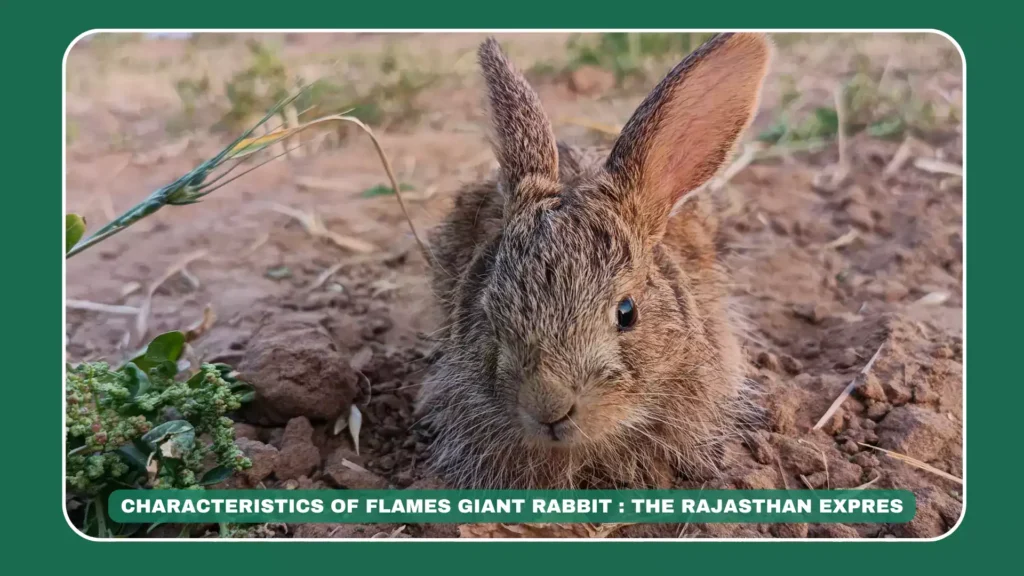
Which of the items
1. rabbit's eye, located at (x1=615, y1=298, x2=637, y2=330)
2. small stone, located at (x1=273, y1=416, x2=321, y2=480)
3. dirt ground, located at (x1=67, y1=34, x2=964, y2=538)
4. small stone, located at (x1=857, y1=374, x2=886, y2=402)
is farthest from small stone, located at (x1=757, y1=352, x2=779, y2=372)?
small stone, located at (x1=273, y1=416, x2=321, y2=480)

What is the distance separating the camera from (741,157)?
5398 mm

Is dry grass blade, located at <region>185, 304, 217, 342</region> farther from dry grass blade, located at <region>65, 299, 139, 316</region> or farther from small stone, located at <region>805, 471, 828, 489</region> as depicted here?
small stone, located at <region>805, 471, 828, 489</region>

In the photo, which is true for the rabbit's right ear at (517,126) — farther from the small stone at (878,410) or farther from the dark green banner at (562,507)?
the small stone at (878,410)

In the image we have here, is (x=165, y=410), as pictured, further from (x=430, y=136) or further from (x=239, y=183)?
(x=430, y=136)

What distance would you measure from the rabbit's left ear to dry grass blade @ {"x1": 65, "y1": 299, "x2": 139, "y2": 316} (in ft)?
7.96

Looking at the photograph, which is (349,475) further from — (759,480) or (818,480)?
(818,480)

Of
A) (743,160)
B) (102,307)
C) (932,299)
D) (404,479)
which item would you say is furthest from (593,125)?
(102,307)

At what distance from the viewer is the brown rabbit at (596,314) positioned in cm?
300

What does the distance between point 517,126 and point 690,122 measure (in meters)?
0.63

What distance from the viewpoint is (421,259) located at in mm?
4914

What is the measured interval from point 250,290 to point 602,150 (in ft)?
6.06

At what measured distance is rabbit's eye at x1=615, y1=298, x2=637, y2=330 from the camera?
311cm

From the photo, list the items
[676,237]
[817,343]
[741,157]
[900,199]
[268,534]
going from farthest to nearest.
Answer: [741,157]
[900,199]
[817,343]
[676,237]
[268,534]

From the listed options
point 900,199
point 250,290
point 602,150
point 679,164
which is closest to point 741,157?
point 900,199
